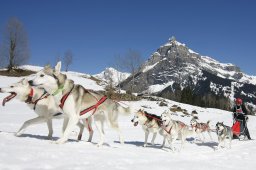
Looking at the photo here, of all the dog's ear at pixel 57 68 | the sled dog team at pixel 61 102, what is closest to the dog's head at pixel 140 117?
the sled dog team at pixel 61 102

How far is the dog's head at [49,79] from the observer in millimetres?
6625

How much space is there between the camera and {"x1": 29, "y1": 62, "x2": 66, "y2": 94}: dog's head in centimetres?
662

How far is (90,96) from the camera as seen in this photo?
7.70 meters

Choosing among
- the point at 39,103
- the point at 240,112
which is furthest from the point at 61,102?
the point at 240,112

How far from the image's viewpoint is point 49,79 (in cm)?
677

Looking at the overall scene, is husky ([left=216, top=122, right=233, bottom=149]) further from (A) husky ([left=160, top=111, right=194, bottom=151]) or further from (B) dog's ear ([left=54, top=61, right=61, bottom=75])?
(B) dog's ear ([left=54, top=61, right=61, bottom=75])

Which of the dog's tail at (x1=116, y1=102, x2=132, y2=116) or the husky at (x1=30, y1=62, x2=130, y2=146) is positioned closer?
the husky at (x1=30, y1=62, x2=130, y2=146)

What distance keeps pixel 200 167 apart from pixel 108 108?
301 centimetres

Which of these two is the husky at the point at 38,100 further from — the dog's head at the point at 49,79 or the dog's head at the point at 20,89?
the dog's head at the point at 49,79

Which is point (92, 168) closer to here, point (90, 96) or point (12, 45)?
point (90, 96)

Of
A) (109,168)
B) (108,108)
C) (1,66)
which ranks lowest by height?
(109,168)

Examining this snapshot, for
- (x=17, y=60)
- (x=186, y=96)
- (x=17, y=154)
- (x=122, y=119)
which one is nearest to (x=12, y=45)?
(x=17, y=60)

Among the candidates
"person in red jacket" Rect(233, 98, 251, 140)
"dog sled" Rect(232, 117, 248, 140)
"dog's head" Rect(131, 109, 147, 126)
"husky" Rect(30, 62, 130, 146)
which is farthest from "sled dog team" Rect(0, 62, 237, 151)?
"person in red jacket" Rect(233, 98, 251, 140)

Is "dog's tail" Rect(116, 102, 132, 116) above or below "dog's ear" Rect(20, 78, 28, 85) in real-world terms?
below
